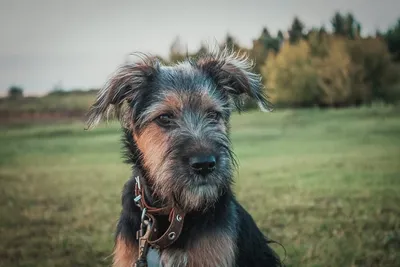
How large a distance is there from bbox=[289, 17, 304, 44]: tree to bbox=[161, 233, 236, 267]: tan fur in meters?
3.48

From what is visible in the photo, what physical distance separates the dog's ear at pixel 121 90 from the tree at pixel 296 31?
2.96 metres

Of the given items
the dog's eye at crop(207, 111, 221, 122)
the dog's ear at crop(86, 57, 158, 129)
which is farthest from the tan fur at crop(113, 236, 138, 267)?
the dog's eye at crop(207, 111, 221, 122)

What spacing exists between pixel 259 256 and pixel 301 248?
1.27 meters

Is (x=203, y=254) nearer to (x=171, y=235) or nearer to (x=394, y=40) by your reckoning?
(x=171, y=235)

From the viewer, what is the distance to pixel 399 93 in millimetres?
5672

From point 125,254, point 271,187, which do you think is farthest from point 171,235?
point 271,187

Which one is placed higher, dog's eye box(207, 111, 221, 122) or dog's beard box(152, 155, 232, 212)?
dog's eye box(207, 111, 221, 122)

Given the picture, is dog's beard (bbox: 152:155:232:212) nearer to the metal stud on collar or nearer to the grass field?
the metal stud on collar

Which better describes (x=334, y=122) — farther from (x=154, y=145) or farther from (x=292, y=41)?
(x=154, y=145)

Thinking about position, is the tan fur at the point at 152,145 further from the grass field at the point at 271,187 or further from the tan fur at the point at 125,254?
the grass field at the point at 271,187

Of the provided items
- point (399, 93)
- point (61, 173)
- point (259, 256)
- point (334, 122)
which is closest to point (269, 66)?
point (399, 93)

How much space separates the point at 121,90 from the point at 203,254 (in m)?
0.92

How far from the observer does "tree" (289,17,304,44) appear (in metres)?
5.50

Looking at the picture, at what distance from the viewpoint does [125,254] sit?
2.55 meters
